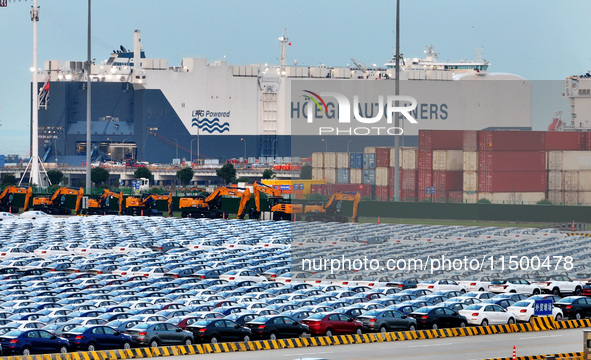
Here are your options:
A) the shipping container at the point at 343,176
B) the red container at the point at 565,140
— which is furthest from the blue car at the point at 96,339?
the red container at the point at 565,140

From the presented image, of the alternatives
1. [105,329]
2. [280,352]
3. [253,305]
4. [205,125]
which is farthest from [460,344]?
[205,125]

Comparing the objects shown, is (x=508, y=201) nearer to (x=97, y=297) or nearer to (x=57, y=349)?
(x=97, y=297)

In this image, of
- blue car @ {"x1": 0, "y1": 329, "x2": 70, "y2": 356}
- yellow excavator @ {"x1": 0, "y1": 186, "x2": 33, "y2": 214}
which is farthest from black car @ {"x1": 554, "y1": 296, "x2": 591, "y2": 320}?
yellow excavator @ {"x1": 0, "y1": 186, "x2": 33, "y2": 214}

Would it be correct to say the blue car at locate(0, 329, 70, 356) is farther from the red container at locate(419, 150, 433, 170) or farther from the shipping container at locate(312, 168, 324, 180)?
the red container at locate(419, 150, 433, 170)

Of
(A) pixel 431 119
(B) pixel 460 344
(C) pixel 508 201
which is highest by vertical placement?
(A) pixel 431 119

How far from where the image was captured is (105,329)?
30781mm

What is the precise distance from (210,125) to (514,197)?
503ft

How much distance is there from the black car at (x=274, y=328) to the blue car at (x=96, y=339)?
4.12m

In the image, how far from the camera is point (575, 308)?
3803cm

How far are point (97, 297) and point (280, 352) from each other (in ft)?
37.4

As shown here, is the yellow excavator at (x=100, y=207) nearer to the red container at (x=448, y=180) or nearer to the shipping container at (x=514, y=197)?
the red container at (x=448, y=180)

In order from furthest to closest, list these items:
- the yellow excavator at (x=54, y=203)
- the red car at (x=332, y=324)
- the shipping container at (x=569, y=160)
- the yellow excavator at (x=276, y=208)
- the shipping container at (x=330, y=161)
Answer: the yellow excavator at (x=54, y=203), the yellow excavator at (x=276, y=208), the shipping container at (x=330, y=161), the shipping container at (x=569, y=160), the red car at (x=332, y=324)

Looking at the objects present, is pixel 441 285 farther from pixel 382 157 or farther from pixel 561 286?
pixel 382 157

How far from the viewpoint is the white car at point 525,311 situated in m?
36.6
